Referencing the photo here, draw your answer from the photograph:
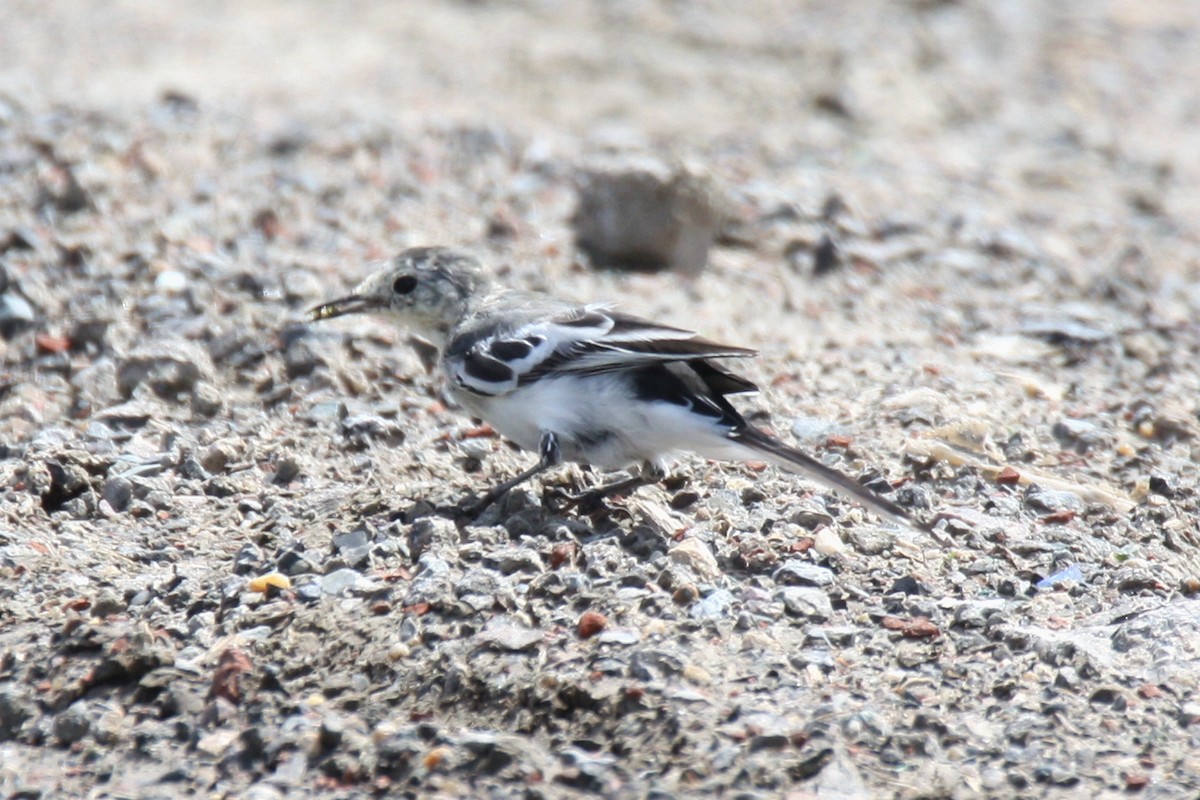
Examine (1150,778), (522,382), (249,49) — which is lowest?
(1150,778)

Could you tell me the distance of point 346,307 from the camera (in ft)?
21.6

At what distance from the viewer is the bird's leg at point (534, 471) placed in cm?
561

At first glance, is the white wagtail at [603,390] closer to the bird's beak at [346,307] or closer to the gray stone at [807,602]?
the gray stone at [807,602]

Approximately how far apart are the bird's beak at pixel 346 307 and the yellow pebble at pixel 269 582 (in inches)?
68.2

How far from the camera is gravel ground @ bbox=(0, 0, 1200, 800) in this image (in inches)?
173

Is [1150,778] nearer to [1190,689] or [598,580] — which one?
[1190,689]

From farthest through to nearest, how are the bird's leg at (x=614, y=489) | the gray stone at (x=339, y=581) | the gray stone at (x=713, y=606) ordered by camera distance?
the bird's leg at (x=614, y=489) < the gray stone at (x=339, y=581) < the gray stone at (x=713, y=606)

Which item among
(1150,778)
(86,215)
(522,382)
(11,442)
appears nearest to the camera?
(1150,778)

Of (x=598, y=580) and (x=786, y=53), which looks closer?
(x=598, y=580)

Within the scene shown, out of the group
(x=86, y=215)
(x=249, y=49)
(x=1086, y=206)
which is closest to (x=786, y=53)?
(x=1086, y=206)

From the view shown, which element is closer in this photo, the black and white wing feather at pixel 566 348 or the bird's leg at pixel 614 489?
the black and white wing feather at pixel 566 348

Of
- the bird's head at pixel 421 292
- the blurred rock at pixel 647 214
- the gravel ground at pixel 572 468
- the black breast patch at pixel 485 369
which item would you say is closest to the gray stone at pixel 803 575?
the gravel ground at pixel 572 468

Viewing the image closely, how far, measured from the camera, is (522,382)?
19.2ft

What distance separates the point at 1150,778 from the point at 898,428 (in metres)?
2.40
